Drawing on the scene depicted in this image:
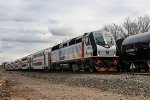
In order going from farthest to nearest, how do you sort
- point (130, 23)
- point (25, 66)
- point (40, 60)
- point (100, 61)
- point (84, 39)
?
point (130, 23) < point (25, 66) < point (40, 60) < point (84, 39) < point (100, 61)

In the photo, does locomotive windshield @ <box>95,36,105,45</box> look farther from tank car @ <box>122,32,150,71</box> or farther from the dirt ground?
Answer: the dirt ground

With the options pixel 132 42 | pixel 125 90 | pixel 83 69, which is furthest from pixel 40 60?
pixel 125 90

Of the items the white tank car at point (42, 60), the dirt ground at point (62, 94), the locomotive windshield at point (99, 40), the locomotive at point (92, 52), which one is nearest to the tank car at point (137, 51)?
the locomotive at point (92, 52)

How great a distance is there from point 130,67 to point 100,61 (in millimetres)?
3666

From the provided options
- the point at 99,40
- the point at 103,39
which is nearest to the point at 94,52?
the point at 99,40

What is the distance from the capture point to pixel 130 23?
92000mm

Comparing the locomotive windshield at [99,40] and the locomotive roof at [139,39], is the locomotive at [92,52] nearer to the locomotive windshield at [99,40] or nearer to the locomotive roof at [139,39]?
the locomotive windshield at [99,40]

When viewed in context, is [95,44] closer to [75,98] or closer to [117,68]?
[117,68]

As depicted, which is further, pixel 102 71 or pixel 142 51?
pixel 102 71

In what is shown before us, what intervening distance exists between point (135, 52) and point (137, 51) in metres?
0.40

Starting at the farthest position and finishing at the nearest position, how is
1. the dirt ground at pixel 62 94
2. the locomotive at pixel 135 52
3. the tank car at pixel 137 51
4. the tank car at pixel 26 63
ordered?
1. the tank car at pixel 26 63
2. the locomotive at pixel 135 52
3. the tank car at pixel 137 51
4. the dirt ground at pixel 62 94

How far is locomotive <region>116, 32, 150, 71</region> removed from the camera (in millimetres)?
28245

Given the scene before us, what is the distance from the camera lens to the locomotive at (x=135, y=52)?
92.7 feet

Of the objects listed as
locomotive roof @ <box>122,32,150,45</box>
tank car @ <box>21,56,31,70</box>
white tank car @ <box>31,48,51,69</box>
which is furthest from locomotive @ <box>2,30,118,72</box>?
tank car @ <box>21,56,31,70</box>
